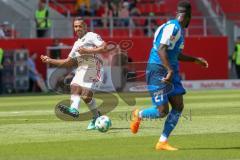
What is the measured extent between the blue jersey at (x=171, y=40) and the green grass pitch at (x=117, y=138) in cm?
137

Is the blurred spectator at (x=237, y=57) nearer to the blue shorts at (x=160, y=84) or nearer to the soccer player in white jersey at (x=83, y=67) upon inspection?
the soccer player in white jersey at (x=83, y=67)

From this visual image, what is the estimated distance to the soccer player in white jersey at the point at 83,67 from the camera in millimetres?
15180

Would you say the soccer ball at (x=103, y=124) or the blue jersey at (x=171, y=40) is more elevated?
the blue jersey at (x=171, y=40)

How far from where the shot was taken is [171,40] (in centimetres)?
1162

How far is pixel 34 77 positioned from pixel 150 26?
6.58m

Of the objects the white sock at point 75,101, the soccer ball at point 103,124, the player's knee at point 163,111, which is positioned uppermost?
the player's knee at point 163,111

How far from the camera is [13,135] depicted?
14562 millimetres

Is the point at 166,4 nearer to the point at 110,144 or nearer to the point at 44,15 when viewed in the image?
the point at 44,15

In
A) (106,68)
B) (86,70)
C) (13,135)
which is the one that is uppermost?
(86,70)

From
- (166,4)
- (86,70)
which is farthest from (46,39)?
(86,70)

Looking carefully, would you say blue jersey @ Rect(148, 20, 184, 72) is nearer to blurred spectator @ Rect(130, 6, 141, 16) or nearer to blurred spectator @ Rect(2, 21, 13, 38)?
blurred spectator @ Rect(2, 21, 13, 38)

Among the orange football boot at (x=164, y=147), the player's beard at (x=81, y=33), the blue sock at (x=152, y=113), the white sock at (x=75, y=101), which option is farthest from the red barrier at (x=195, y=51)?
the orange football boot at (x=164, y=147)

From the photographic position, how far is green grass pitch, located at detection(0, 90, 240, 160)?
11414mm

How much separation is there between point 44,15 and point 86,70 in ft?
68.9
